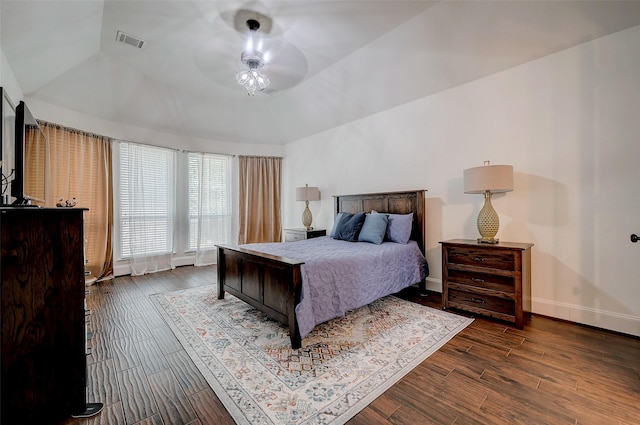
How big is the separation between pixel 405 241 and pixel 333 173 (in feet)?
7.07

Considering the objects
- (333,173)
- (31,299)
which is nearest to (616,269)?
(333,173)

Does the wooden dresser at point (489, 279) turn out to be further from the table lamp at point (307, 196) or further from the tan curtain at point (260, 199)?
the tan curtain at point (260, 199)

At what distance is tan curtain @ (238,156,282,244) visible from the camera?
5816mm

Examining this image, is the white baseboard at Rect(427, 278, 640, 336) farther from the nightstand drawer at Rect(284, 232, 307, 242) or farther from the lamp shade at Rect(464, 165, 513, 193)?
the nightstand drawer at Rect(284, 232, 307, 242)

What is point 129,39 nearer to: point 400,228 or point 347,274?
point 347,274

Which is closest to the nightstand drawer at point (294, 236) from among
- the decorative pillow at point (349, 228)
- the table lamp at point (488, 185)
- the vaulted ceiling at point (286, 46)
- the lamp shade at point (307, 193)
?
the lamp shade at point (307, 193)

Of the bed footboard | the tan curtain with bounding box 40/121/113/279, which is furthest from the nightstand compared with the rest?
the tan curtain with bounding box 40/121/113/279

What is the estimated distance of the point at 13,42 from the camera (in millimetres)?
2281

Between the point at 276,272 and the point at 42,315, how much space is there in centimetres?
143

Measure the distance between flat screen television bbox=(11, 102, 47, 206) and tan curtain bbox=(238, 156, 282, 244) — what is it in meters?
3.14

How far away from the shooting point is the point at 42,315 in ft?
4.66

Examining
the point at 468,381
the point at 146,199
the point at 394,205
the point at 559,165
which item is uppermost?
the point at 559,165

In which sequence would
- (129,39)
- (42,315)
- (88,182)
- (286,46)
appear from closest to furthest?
(42,315)
(129,39)
(286,46)
(88,182)

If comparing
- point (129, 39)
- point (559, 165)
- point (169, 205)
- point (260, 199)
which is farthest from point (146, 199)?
point (559, 165)
